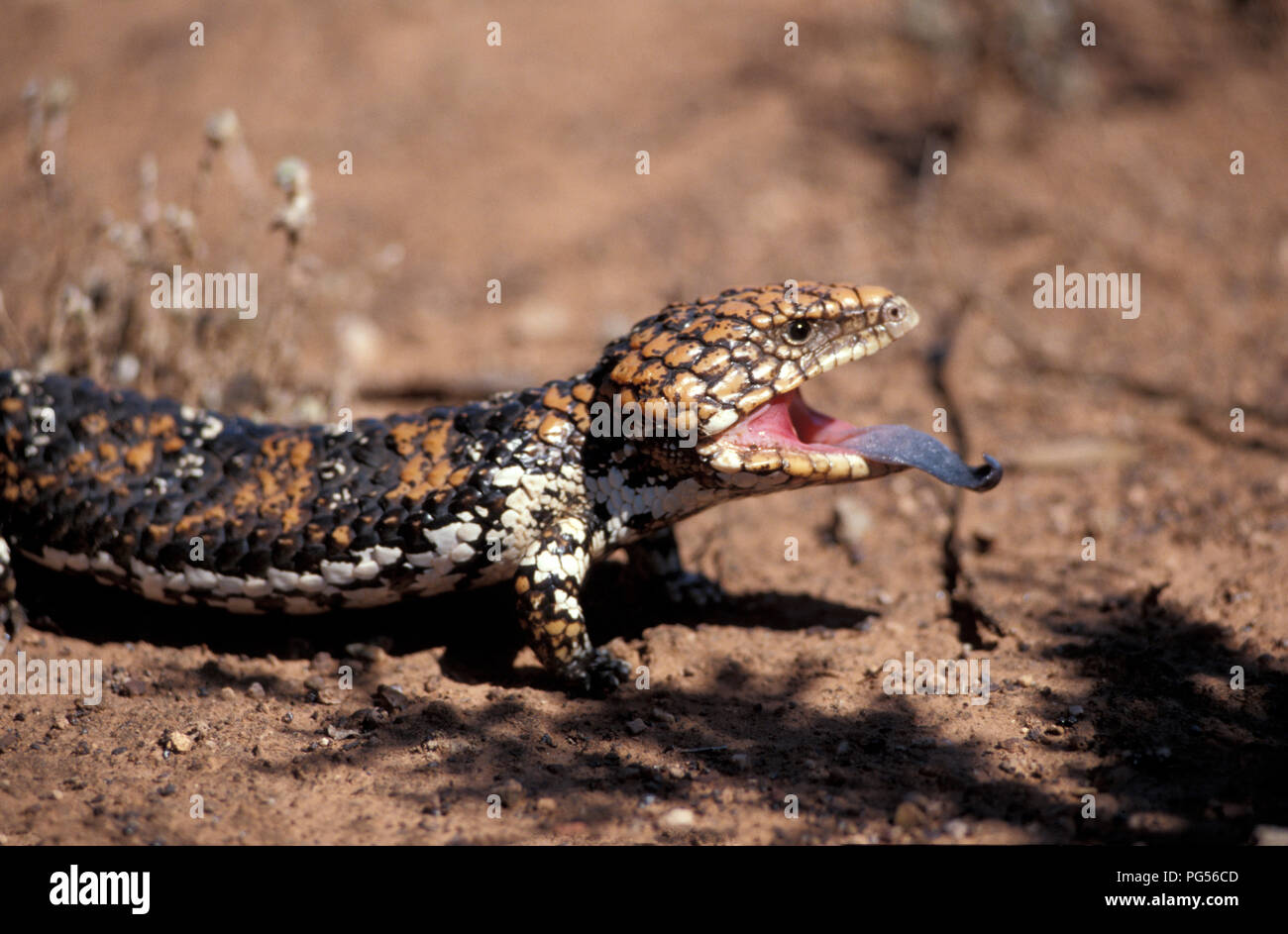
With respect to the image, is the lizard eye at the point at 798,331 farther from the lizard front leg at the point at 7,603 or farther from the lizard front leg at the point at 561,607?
the lizard front leg at the point at 7,603

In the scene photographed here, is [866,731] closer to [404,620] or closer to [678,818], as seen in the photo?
Answer: [678,818]

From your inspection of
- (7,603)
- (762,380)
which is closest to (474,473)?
(762,380)

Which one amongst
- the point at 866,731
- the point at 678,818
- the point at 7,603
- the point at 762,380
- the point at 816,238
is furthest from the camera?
the point at 816,238

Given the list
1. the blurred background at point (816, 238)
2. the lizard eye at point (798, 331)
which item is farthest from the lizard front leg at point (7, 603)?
the lizard eye at point (798, 331)

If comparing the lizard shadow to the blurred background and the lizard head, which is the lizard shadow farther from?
the lizard head

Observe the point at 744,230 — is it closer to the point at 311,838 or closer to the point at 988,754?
the point at 988,754

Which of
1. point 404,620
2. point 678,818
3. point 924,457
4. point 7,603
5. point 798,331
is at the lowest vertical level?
point 678,818
